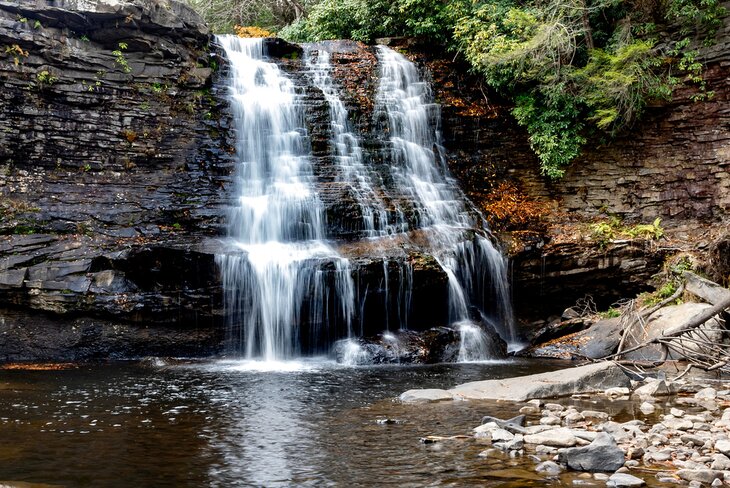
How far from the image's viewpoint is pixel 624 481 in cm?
399

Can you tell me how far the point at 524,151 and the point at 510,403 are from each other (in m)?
10.7

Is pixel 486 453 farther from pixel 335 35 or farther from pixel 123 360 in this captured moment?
pixel 335 35

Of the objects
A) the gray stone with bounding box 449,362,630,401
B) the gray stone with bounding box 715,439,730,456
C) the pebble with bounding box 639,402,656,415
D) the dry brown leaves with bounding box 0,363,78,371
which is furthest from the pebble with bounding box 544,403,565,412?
the dry brown leaves with bounding box 0,363,78,371

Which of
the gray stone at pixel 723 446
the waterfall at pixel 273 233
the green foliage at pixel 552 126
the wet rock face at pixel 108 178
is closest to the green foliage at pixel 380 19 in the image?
the green foliage at pixel 552 126

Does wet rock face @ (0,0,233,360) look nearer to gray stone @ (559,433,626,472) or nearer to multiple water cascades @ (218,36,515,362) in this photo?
multiple water cascades @ (218,36,515,362)

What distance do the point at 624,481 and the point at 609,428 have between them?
53.0 inches

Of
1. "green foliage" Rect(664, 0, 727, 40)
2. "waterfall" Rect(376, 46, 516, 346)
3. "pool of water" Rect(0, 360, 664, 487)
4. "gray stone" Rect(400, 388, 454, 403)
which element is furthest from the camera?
"green foliage" Rect(664, 0, 727, 40)

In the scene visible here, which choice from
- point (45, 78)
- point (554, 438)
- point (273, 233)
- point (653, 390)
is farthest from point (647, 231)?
point (45, 78)

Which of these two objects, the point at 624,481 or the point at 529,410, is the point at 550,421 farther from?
the point at 624,481

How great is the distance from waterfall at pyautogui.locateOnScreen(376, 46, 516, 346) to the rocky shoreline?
4.14m

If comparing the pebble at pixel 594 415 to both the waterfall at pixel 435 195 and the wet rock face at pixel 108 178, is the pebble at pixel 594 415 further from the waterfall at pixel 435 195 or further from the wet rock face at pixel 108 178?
the wet rock face at pixel 108 178

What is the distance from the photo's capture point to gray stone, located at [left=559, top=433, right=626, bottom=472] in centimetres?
430

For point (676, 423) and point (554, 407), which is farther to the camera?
point (554, 407)

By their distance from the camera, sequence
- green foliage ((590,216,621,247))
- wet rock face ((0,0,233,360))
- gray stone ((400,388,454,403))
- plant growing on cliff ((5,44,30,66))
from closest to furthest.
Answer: gray stone ((400,388,454,403))
wet rock face ((0,0,233,360))
plant growing on cliff ((5,44,30,66))
green foliage ((590,216,621,247))
